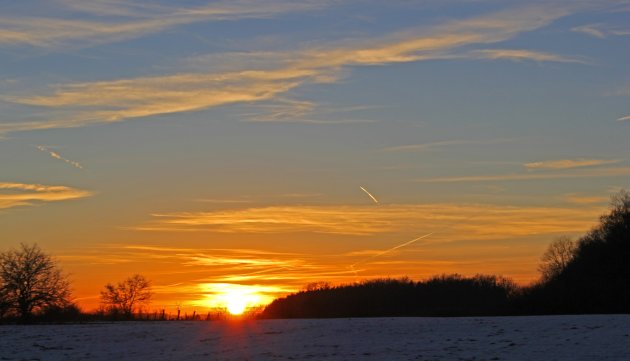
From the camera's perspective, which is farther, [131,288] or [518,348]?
[131,288]

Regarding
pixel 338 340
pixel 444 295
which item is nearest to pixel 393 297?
pixel 444 295

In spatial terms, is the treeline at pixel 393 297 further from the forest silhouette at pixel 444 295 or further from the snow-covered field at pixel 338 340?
the snow-covered field at pixel 338 340

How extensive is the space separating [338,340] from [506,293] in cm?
6186

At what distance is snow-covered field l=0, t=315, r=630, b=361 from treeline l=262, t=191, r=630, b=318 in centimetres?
2655

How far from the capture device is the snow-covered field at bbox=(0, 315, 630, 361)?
3938cm

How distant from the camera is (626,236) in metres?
93.5

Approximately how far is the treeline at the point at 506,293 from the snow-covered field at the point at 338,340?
26.6 metres

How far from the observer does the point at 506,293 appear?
103938mm

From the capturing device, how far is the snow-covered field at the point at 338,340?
39.4 metres

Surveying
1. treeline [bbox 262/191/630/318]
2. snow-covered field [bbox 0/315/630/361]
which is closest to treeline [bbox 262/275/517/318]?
treeline [bbox 262/191/630/318]

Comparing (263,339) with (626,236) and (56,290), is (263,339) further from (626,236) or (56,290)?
(626,236)

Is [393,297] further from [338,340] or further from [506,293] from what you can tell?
[338,340]

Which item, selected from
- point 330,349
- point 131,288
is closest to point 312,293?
point 131,288

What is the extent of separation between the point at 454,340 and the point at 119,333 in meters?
20.9
